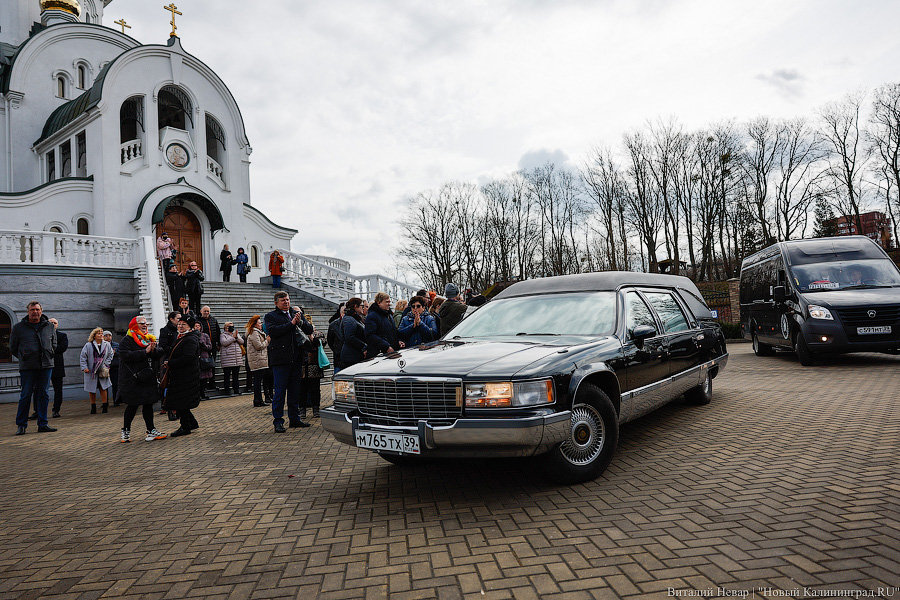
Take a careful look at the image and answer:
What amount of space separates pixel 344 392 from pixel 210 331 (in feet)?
26.6

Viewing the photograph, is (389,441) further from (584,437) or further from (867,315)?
(867,315)

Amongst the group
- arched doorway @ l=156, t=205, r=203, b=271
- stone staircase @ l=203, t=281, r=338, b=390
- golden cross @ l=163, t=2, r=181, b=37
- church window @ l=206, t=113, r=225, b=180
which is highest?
golden cross @ l=163, t=2, r=181, b=37

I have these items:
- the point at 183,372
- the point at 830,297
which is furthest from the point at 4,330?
the point at 830,297

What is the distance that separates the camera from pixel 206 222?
25078 mm

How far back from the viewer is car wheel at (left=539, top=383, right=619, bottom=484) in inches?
167

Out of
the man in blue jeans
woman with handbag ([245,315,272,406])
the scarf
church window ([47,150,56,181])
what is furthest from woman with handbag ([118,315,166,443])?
church window ([47,150,56,181])

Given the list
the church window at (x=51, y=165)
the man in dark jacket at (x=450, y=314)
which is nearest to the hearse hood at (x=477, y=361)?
the man in dark jacket at (x=450, y=314)

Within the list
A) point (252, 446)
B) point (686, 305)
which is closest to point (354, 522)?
point (252, 446)

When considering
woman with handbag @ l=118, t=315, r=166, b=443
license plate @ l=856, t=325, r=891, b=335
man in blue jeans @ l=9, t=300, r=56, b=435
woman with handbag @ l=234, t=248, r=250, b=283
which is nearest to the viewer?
woman with handbag @ l=118, t=315, r=166, b=443

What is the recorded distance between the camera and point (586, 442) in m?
4.41

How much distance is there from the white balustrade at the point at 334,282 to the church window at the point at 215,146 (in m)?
6.43

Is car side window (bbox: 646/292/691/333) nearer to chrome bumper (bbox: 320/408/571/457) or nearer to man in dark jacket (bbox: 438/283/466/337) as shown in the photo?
chrome bumper (bbox: 320/408/571/457)

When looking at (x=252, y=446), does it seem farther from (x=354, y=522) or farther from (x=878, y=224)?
(x=878, y=224)

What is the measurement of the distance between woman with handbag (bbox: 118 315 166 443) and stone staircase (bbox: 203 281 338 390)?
8242 millimetres
